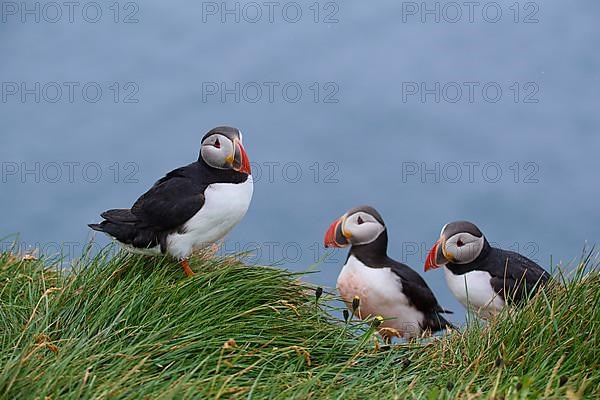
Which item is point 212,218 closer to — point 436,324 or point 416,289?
point 416,289

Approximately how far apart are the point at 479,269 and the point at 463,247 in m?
0.19

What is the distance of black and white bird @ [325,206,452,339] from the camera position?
664 centimetres

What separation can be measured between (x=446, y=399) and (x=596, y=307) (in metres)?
1.29

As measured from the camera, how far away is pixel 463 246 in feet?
21.0

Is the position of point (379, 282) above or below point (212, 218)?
below

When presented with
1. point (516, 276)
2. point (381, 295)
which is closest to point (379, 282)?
point (381, 295)

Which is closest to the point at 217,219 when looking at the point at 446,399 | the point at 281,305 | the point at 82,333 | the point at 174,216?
the point at 174,216

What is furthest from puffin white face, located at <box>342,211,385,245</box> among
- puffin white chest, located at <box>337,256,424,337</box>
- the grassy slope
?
the grassy slope

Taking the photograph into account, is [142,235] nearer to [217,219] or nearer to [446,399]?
[217,219]

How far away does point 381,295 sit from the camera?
6.62 metres

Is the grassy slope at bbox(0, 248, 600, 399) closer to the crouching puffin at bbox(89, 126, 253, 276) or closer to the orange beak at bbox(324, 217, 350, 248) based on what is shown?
the crouching puffin at bbox(89, 126, 253, 276)

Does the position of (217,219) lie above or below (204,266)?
above

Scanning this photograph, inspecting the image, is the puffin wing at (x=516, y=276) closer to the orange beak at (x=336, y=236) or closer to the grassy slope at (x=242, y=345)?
the grassy slope at (x=242, y=345)

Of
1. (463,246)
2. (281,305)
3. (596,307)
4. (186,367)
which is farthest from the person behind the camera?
(463,246)
